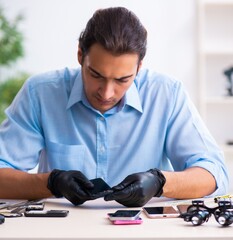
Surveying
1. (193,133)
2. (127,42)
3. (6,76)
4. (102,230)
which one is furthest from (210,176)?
(6,76)

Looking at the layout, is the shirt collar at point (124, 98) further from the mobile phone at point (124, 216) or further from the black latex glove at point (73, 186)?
the mobile phone at point (124, 216)

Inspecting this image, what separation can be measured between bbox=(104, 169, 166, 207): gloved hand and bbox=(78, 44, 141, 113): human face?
29 cm

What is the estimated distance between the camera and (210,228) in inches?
49.9

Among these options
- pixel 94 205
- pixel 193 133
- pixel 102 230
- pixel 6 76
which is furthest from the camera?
pixel 6 76

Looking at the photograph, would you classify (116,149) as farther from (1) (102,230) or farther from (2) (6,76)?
(2) (6,76)

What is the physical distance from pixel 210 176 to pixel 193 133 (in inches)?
6.8

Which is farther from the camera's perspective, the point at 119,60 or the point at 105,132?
the point at 105,132

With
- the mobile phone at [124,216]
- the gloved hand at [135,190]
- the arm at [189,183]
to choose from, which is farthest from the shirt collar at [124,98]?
the mobile phone at [124,216]

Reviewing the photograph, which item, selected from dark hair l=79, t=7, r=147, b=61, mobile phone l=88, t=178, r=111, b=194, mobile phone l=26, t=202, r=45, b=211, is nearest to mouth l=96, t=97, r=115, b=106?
dark hair l=79, t=7, r=147, b=61

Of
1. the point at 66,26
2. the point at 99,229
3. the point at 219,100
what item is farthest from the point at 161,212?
the point at 66,26

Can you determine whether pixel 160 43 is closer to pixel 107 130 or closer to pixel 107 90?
pixel 107 130

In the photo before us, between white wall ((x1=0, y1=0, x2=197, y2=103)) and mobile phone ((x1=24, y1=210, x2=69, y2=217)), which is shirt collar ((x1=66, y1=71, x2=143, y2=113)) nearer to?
mobile phone ((x1=24, y1=210, x2=69, y2=217))

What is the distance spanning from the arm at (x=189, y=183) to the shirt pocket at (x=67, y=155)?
1.09 feet

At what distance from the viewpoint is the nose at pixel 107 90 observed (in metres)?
1.72
